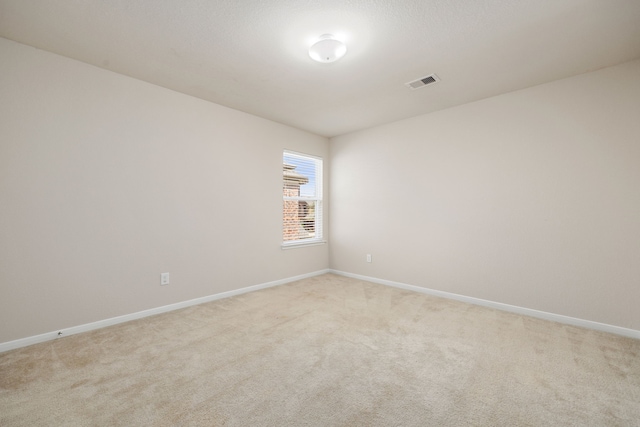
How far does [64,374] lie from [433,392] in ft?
7.82

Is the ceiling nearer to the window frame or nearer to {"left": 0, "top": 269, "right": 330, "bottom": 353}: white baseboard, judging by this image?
the window frame

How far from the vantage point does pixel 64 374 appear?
5.89 ft

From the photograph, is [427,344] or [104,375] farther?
[427,344]

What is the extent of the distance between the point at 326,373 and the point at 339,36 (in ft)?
8.05

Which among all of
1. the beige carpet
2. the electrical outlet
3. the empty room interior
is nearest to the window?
the empty room interior

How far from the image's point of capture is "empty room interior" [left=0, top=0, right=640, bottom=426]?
168 centimetres

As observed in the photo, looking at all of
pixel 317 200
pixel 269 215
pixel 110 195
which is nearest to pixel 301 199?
pixel 317 200

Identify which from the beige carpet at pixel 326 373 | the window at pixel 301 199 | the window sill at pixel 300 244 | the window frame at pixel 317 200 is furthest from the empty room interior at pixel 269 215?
the window frame at pixel 317 200

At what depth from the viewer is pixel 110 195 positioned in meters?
2.59

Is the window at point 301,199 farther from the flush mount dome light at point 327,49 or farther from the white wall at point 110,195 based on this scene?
the flush mount dome light at point 327,49

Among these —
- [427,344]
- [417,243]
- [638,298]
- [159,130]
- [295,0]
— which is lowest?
[427,344]

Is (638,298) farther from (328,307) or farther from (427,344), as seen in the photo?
(328,307)

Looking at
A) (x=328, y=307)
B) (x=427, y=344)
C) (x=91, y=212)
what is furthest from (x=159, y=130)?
(x=427, y=344)

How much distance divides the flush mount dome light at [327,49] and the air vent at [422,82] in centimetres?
97
